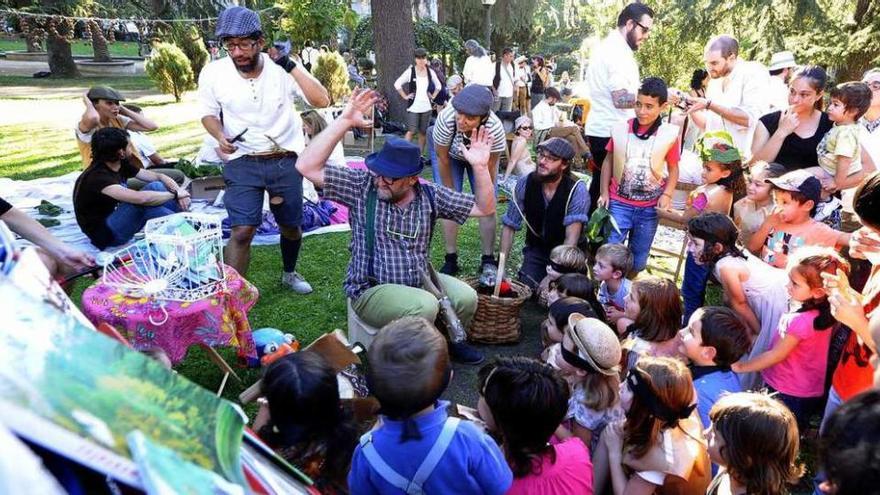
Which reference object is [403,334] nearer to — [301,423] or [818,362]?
[301,423]

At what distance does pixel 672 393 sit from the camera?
228 centimetres

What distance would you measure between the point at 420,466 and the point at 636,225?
11.2 ft

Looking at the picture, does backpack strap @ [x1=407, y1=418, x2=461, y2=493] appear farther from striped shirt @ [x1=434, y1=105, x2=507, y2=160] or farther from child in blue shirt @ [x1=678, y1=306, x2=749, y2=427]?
striped shirt @ [x1=434, y1=105, x2=507, y2=160]

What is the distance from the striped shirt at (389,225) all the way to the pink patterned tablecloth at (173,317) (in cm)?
72

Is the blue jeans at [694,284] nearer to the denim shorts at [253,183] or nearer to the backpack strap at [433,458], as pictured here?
the backpack strap at [433,458]

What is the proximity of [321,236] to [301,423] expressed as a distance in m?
4.58

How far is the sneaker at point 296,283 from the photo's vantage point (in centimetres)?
509

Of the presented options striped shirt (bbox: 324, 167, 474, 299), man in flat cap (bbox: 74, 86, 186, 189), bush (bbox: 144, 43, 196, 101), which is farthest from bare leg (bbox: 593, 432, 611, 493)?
bush (bbox: 144, 43, 196, 101)

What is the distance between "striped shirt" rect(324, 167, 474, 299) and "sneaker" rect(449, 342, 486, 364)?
2.12 ft

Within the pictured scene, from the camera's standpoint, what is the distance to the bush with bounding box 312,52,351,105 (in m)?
14.6

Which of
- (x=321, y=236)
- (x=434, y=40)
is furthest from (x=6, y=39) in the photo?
(x=321, y=236)

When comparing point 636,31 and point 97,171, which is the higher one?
point 636,31

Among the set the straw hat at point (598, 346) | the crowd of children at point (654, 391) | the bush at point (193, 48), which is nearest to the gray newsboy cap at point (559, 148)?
the crowd of children at point (654, 391)

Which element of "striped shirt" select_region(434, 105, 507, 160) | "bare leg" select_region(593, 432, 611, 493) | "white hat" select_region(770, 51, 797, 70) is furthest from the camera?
"white hat" select_region(770, 51, 797, 70)
